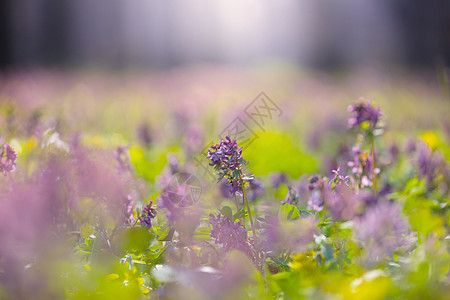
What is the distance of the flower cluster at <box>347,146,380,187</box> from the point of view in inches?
48.3

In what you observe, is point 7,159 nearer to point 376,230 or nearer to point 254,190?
point 254,190

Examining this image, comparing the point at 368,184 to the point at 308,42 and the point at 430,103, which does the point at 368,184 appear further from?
the point at 308,42

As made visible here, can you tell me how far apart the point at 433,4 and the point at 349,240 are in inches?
521

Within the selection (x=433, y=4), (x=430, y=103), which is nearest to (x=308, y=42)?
(x=433, y=4)

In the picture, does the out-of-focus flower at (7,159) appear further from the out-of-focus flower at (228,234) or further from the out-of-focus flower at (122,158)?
the out-of-focus flower at (228,234)

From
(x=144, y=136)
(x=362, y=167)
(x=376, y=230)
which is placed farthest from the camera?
(x=144, y=136)

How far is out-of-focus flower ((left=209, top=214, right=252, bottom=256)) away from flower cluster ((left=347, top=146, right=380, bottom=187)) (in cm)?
39

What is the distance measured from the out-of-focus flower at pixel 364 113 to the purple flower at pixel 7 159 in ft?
2.96

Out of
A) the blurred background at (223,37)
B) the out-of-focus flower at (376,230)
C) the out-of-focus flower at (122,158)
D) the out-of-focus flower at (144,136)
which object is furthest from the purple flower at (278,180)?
the blurred background at (223,37)

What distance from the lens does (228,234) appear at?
982 mm

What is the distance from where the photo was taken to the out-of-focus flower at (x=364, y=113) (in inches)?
52.4

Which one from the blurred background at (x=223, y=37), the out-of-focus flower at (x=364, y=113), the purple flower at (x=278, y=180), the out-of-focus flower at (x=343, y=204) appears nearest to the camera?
the out-of-focus flower at (x=343, y=204)

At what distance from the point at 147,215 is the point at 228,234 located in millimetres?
198

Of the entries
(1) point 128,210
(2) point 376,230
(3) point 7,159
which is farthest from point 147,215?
(2) point 376,230
